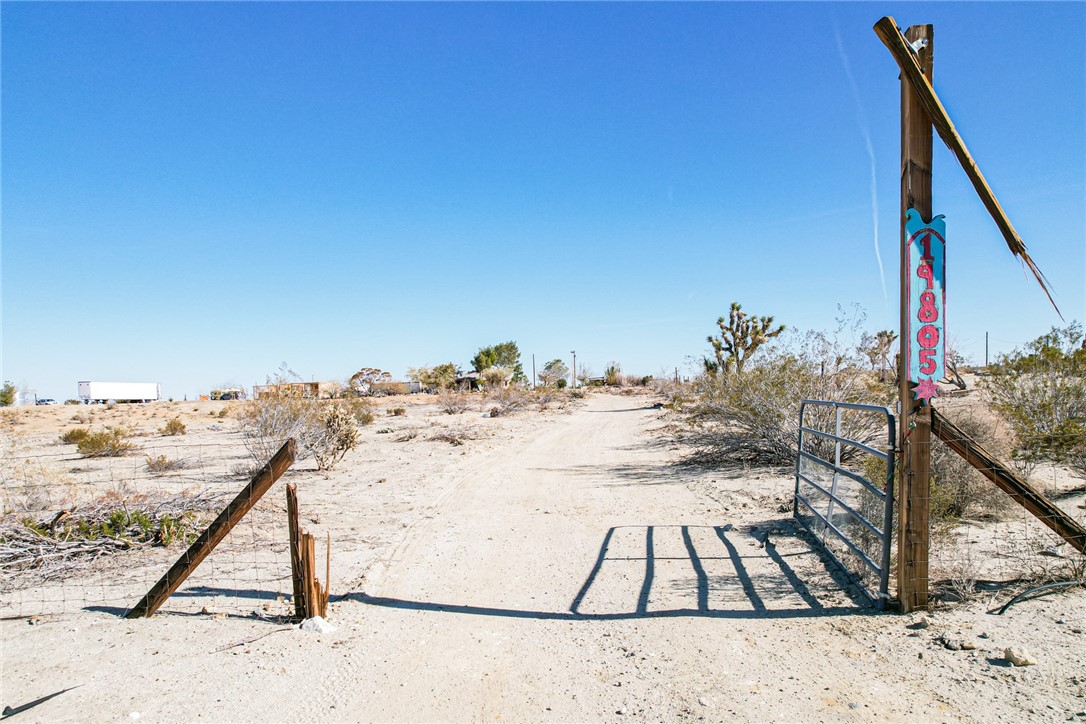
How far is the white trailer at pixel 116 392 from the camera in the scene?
67.6 m

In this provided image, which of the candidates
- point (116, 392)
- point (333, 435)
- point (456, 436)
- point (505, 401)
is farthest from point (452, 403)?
point (116, 392)

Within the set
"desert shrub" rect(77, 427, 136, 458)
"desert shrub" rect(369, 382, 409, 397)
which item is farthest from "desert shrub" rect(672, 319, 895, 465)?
"desert shrub" rect(369, 382, 409, 397)

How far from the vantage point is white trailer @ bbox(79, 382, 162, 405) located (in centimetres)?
6756

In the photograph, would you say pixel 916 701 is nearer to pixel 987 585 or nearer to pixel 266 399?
pixel 987 585

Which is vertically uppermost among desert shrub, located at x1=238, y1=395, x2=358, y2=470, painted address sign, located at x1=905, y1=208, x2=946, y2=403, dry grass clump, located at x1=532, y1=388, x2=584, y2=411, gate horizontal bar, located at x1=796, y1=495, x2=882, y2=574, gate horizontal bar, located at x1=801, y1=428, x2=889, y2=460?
painted address sign, located at x1=905, y1=208, x2=946, y2=403

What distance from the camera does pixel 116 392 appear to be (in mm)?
69500

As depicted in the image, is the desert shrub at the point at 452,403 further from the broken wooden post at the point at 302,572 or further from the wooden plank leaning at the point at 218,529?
the broken wooden post at the point at 302,572

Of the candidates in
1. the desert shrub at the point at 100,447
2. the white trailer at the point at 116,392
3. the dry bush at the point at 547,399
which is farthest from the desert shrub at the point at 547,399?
the white trailer at the point at 116,392

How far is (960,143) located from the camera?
4.21m

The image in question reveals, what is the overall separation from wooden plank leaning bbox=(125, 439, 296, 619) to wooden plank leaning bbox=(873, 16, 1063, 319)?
16.7 ft

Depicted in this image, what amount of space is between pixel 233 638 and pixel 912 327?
5739 mm

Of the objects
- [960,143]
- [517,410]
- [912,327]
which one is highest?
[960,143]

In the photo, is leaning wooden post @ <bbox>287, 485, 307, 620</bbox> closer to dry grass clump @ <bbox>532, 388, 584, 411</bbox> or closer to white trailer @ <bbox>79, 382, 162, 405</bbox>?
dry grass clump @ <bbox>532, 388, 584, 411</bbox>

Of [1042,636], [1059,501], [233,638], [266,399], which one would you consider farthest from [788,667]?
[266,399]
